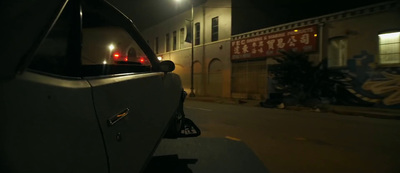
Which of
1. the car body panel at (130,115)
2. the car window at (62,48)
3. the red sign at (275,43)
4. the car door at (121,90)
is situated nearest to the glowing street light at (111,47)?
the car door at (121,90)

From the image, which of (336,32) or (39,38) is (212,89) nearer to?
(336,32)

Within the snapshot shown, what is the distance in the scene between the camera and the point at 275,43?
17.4 m

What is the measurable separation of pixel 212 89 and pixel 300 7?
9765mm

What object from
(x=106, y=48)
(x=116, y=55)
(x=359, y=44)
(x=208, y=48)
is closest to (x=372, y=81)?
(x=359, y=44)

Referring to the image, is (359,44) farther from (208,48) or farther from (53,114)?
(53,114)

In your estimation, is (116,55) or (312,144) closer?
(116,55)

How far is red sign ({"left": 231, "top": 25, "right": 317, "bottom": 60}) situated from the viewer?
15.4 metres

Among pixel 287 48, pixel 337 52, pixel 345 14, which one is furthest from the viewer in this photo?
pixel 287 48

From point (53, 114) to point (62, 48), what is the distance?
1.43ft

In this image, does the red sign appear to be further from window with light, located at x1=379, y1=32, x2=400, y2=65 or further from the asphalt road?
the asphalt road

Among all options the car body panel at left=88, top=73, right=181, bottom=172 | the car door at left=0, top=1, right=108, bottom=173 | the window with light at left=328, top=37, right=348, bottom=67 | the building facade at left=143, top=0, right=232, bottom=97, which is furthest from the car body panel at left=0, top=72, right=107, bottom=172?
the building facade at left=143, top=0, right=232, bottom=97

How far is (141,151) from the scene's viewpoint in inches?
82.4

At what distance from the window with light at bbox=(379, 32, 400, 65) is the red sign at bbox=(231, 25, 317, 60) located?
130 inches

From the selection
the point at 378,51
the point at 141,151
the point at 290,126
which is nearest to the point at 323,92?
the point at 378,51
